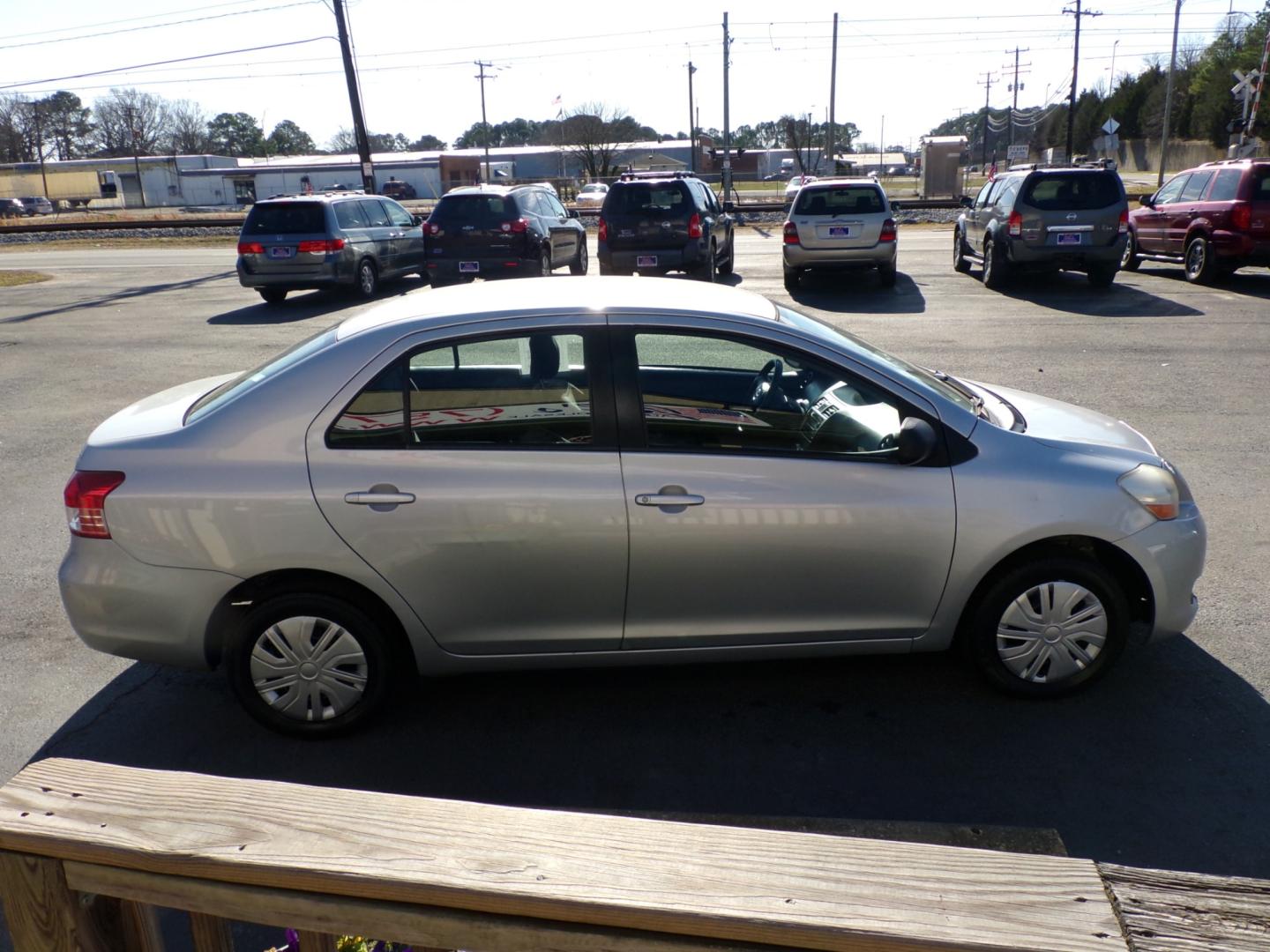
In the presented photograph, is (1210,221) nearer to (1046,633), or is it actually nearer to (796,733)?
(1046,633)

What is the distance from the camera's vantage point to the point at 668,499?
3.88 m

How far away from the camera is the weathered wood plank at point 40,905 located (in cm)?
153

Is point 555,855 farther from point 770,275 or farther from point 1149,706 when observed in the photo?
point 770,275

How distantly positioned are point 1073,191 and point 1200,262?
102 inches

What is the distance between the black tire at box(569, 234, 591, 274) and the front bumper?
15.7 metres

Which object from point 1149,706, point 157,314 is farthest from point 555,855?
point 157,314

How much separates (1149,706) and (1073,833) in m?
1.03

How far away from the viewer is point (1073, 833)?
3449 mm

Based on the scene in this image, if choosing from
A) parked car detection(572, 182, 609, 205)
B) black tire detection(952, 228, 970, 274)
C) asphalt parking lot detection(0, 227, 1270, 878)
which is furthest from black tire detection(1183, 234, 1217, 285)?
parked car detection(572, 182, 609, 205)

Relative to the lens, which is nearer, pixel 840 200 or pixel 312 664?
pixel 312 664

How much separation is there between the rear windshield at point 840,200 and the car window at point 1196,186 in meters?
4.74

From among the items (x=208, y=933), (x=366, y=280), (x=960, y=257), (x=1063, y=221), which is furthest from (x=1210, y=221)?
(x=208, y=933)

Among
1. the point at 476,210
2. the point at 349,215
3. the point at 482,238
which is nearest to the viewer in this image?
the point at 482,238

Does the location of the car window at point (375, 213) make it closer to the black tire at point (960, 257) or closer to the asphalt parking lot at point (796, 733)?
the black tire at point (960, 257)
